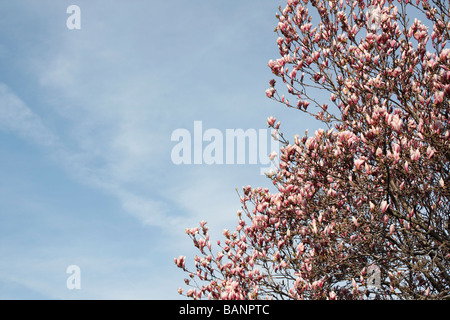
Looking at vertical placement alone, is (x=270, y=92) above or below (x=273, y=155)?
above

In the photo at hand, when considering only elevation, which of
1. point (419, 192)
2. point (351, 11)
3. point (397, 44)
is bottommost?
point (419, 192)

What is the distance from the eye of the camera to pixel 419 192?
903 cm

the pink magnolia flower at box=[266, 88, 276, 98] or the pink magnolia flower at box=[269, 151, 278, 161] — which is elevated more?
the pink magnolia flower at box=[266, 88, 276, 98]

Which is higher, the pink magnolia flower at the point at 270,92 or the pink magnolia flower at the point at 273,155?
the pink magnolia flower at the point at 270,92

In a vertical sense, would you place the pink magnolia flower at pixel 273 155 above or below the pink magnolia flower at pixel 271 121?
below

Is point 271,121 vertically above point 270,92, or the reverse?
point 270,92

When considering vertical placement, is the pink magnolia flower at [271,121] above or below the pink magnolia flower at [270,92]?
below

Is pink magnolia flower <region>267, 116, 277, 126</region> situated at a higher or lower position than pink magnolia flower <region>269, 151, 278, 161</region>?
higher

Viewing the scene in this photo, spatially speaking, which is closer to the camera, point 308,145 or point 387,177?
point 387,177

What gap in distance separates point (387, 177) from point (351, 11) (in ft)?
13.7
